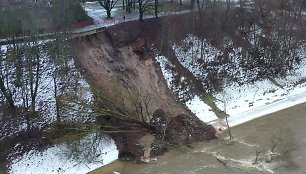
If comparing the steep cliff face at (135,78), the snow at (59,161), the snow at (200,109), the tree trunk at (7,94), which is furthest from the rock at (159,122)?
the tree trunk at (7,94)

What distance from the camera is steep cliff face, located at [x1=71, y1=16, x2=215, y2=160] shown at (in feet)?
126

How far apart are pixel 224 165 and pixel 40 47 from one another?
2289 centimetres

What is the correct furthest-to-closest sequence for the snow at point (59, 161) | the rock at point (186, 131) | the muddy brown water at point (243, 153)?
the rock at point (186, 131)
the snow at point (59, 161)
the muddy brown water at point (243, 153)

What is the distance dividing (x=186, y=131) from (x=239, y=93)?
9.98 meters

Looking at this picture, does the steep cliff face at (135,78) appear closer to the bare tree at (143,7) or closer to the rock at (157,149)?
the rock at (157,149)

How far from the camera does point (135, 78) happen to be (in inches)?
1772

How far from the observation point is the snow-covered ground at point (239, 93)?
4225 cm

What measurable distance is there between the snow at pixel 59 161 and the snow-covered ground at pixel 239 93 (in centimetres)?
1079

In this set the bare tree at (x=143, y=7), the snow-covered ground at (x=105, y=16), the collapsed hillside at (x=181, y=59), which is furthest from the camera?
the bare tree at (x=143, y=7)

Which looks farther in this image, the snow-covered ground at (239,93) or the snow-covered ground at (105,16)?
the snow-covered ground at (105,16)

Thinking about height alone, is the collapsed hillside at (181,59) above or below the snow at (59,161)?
above

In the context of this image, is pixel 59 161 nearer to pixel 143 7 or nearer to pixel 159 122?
pixel 159 122

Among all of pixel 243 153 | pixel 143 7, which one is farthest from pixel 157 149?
pixel 143 7

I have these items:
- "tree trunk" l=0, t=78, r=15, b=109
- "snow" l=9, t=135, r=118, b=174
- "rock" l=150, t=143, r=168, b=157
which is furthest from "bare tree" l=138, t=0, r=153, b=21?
"snow" l=9, t=135, r=118, b=174
